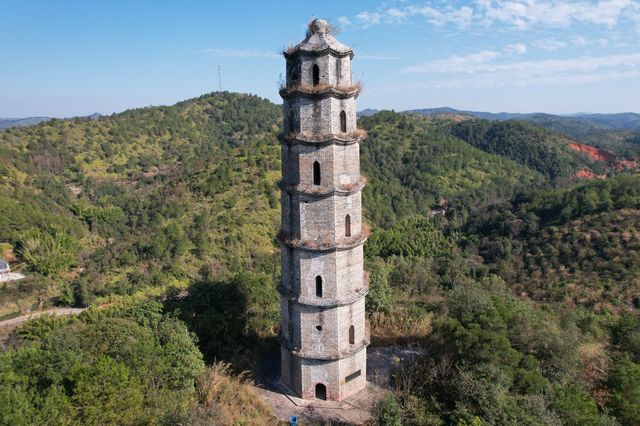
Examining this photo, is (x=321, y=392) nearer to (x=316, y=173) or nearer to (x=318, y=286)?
(x=318, y=286)

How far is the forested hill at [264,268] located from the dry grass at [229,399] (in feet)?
0.39

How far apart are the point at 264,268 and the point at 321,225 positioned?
106 feet

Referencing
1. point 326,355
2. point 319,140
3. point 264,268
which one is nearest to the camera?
point 319,140

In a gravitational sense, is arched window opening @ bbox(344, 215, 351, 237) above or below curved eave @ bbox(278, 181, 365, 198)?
below

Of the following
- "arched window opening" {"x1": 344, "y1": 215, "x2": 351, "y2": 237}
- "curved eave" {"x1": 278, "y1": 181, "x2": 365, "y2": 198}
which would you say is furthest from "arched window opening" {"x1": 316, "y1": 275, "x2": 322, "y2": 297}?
"curved eave" {"x1": 278, "y1": 181, "x2": 365, "y2": 198}

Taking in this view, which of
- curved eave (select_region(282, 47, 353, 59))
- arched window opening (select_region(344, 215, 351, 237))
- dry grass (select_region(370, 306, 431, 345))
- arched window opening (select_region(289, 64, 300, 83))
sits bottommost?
dry grass (select_region(370, 306, 431, 345))

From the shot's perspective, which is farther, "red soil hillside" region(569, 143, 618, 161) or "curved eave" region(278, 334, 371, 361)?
"red soil hillside" region(569, 143, 618, 161)

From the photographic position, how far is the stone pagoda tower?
680 inches

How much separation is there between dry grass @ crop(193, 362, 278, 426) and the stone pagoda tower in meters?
1.86

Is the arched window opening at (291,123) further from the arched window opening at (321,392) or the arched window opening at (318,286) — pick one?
the arched window opening at (321,392)

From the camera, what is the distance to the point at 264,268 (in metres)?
49.5

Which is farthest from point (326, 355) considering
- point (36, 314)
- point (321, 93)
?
point (36, 314)

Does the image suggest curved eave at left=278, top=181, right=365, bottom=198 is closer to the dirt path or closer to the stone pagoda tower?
the stone pagoda tower

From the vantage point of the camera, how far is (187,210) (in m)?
63.3
